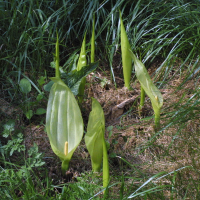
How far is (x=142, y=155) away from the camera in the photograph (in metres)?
1.65

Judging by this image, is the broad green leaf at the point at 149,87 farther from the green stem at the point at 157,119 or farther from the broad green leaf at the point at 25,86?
the broad green leaf at the point at 25,86

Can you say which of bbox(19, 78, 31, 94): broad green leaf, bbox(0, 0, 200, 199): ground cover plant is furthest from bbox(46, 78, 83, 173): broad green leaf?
bbox(19, 78, 31, 94): broad green leaf

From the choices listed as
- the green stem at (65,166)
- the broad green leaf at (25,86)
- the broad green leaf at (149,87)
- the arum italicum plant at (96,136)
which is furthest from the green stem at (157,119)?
the broad green leaf at (25,86)

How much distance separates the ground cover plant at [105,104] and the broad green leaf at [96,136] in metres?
0.08

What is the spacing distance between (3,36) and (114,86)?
3.16 feet

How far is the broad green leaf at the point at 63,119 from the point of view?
1.48 m

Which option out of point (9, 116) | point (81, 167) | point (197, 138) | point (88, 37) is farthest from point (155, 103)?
point (88, 37)

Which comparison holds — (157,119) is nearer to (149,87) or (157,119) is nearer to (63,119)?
(149,87)

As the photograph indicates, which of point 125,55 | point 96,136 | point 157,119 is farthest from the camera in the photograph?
point 125,55

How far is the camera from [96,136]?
1.44 m

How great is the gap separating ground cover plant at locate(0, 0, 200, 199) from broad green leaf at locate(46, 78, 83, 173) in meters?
0.14

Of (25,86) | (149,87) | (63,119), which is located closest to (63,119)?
(63,119)

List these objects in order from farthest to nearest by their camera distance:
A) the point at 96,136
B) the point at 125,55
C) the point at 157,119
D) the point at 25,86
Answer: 1. the point at 125,55
2. the point at 25,86
3. the point at 157,119
4. the point at 96,136

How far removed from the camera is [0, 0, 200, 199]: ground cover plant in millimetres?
1386
